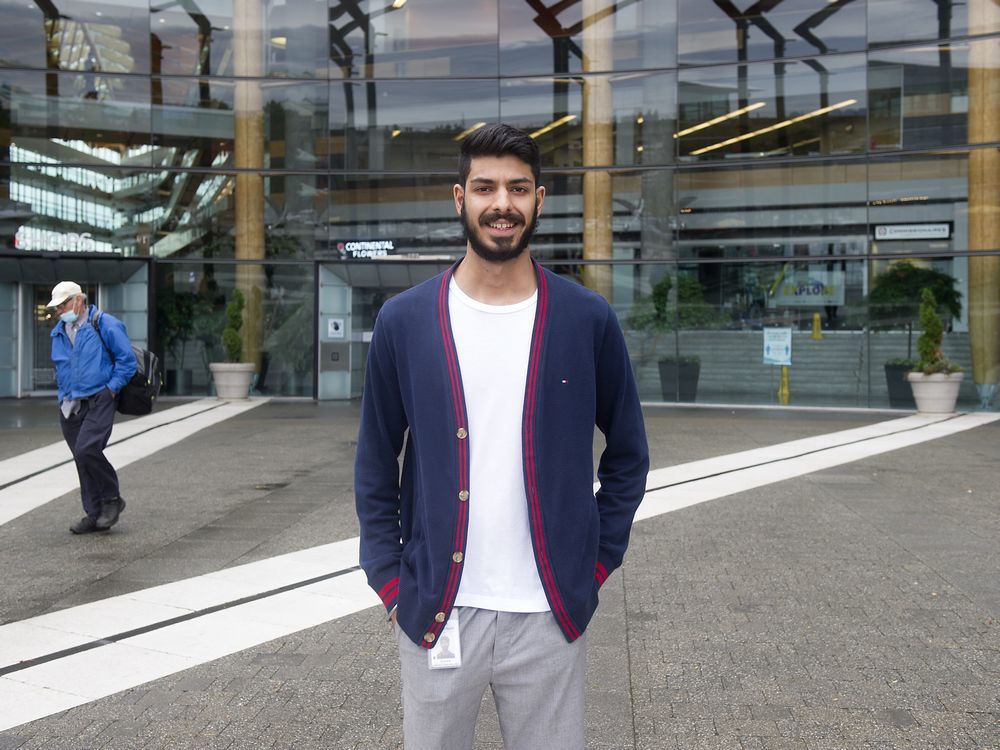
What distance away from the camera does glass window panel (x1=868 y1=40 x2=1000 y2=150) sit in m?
20.1

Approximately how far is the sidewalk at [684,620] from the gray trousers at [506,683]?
5.71 ft

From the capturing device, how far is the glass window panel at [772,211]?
68.7 feet

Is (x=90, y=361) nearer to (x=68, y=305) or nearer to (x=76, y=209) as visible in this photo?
(x=68, y=305)

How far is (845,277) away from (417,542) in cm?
1975

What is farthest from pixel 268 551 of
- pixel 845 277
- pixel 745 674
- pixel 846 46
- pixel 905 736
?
pixel 846 46

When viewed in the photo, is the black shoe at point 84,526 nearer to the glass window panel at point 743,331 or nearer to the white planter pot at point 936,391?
the glass window panel at point 743,331

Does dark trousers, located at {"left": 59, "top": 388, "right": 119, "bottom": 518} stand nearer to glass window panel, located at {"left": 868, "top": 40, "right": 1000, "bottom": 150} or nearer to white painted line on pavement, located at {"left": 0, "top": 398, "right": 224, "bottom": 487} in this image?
white painted line on pavement, located at {"left": 0, "top": 398, "right": 224, "bottom": 487}

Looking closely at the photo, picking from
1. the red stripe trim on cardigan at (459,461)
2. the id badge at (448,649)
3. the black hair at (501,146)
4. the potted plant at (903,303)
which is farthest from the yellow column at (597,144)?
the id badge at (448,649)

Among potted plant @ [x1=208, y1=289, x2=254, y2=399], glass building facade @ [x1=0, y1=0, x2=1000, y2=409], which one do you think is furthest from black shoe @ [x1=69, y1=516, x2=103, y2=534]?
glass building facade @ [x1=0, y1=0, x2=1000, y2=409]

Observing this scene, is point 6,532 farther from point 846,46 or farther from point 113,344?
point 846,46

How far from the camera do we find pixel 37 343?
913 inches

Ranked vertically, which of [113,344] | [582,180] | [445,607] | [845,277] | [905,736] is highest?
[582,180]

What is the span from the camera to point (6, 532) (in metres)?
8.24

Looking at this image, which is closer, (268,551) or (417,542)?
(417,542)
